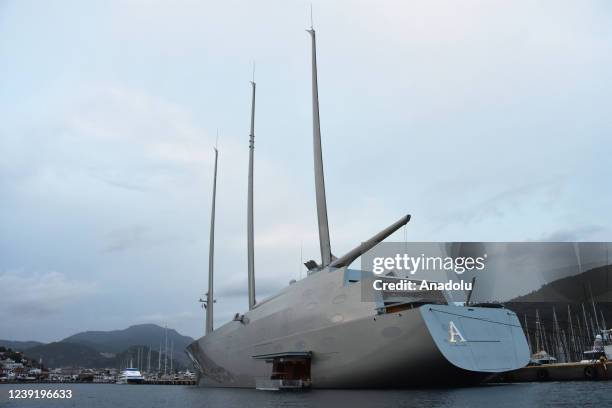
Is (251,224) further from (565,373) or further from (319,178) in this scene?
(565,373)

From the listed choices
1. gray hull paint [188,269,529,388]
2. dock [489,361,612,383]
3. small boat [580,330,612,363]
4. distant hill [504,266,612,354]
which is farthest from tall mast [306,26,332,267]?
distant hill [504,266,612,354]

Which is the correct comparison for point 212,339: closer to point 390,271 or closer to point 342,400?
point 390,271

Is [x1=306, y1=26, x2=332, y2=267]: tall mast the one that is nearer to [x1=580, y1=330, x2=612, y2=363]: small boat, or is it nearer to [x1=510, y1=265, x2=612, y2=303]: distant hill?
[x1=580, y1=330, x2=612, y2=363]: small boat

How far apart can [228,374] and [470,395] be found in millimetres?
21312

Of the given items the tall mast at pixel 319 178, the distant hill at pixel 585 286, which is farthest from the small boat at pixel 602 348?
the distant hill at pixel 585 286

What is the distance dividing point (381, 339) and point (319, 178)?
38.9 feet

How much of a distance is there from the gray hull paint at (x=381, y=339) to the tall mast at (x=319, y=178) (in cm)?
215

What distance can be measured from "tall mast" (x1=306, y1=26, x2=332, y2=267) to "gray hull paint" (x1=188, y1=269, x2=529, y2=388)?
2.15 metres

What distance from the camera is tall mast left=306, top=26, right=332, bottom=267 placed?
101 feet

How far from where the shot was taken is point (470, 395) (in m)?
20.6

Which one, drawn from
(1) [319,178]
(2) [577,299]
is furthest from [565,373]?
(2) [577,299]

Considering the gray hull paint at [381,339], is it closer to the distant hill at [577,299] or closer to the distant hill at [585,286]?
the distant hill at [577,299]

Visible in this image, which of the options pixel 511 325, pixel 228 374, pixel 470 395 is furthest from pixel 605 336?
pixel 470 395

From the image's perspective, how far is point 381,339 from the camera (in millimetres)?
23969
